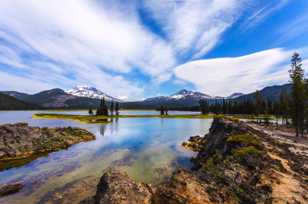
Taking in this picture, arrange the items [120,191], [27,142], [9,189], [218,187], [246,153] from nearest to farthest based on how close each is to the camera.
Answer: [120,191]
[218,187]
[9,189]
[246,153]
[27,142]

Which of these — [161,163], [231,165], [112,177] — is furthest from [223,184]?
[161,163]

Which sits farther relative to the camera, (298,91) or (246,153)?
(298,91)

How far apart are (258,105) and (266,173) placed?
283ft

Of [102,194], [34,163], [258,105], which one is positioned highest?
[258,105]

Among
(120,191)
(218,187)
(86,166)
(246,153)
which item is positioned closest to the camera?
(120,191)

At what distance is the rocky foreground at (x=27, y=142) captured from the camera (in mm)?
26728

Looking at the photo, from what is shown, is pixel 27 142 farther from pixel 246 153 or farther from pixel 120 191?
pixel 246 153

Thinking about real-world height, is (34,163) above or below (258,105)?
below

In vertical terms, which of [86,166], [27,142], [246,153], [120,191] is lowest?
[86,166]

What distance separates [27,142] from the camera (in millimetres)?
32531

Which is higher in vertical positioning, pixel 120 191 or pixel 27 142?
pixel 120 191

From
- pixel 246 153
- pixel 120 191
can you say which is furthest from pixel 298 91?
pixel 120 191

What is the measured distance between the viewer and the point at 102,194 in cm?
1041

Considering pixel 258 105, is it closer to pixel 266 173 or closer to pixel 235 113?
pixel 235 113
